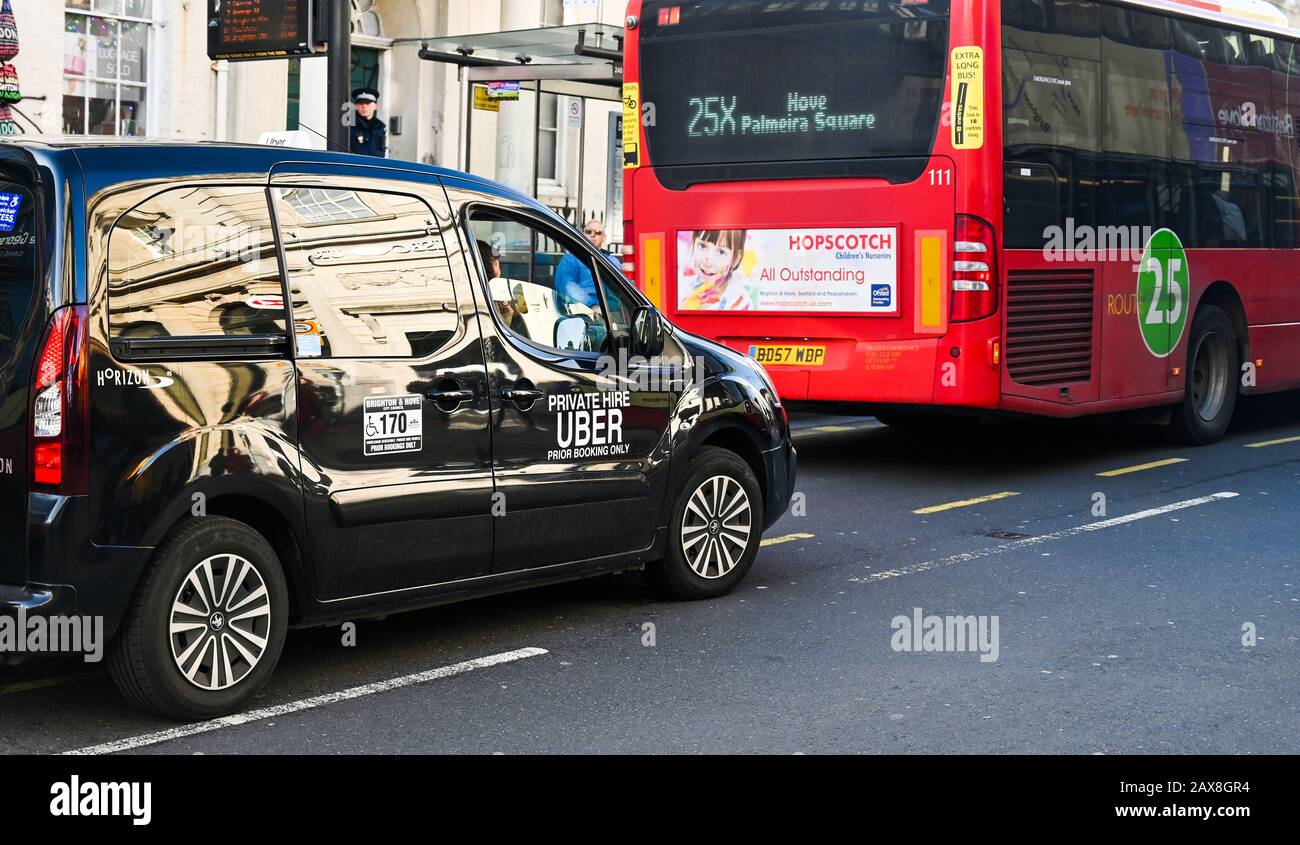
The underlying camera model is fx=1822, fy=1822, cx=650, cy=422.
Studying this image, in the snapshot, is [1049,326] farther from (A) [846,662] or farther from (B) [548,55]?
(B) [548,55]

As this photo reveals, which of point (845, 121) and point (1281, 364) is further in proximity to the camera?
point (1281, 364)

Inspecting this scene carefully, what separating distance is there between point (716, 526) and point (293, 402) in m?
2.47

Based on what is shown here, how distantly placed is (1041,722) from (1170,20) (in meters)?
8.49

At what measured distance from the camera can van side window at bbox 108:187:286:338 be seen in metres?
5.61

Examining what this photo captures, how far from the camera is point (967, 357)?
11.4 meters

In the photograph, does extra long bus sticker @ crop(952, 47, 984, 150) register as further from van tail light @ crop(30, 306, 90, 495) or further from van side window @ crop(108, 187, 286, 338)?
van tail light @ crop(30, 306, 90, 495)

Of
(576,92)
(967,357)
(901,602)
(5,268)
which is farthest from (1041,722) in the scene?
(576,92)

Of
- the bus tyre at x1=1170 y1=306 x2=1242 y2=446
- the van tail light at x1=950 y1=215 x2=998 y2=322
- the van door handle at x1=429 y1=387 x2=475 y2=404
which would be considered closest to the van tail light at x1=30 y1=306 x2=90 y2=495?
the van door handle at x1=429 y1=387 x2=475 y2=404

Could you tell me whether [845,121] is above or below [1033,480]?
above

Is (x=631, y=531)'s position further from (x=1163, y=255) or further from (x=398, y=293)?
(x=1163, y=255)

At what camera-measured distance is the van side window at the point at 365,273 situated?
6.16 m
